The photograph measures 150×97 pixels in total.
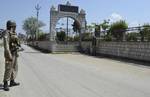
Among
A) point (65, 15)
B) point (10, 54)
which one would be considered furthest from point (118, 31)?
point (10, 54)

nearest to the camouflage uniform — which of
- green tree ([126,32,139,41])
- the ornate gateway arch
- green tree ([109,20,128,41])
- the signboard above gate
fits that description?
green tree ([126,32,139,41])

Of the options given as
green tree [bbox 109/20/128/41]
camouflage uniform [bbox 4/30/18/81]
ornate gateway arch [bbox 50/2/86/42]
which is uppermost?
ornate gateway arch [bbox 50/2/86/42]

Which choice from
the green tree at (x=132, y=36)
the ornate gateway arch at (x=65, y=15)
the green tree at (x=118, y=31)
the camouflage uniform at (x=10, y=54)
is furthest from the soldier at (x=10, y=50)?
the ornate gateway arch at (x=65, y=15)

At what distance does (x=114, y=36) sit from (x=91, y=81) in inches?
675

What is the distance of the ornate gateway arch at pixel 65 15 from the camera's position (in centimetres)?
4247

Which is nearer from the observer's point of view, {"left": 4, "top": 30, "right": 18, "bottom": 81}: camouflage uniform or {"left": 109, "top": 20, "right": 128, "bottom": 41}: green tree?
{"left": 4, "top": 30, "right": 18, "bottom": 81}: camouflage uniform

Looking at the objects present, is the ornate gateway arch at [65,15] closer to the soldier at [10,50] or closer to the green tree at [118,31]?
the green tree at [118,31]

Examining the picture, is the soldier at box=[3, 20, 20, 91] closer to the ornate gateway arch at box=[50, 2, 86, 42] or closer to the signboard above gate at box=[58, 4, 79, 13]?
the ornate gateway arch at box=[50, 2, 86, 42]

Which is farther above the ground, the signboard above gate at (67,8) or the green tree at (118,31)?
the signboard above gate at (67,8)

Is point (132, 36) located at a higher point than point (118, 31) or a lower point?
lower

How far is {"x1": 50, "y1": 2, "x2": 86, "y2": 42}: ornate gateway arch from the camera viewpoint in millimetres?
42469

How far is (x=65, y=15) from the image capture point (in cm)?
4297

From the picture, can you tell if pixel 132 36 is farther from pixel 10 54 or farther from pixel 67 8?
pixel 67 8

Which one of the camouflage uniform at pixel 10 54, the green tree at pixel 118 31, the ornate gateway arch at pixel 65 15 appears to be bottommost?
the camouflage uniform at pixel 10 54
